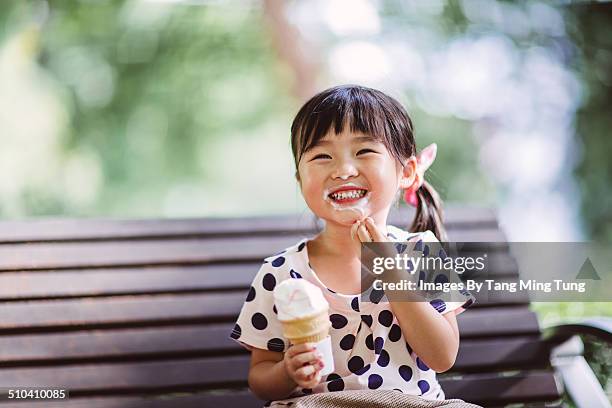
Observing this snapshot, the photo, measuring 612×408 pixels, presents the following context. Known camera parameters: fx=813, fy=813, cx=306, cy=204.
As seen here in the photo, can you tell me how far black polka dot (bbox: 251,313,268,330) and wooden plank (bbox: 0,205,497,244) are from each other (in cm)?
74

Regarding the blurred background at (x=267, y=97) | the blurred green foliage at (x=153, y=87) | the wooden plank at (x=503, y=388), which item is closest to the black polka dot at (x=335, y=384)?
the wooden plank at (x=503, y=388)

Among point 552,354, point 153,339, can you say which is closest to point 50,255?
point 153,339

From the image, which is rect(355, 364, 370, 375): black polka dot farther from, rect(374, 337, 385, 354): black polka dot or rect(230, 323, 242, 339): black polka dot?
rect(230, 323, 242, 339): black polka dot

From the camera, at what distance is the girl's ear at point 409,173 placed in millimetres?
1817

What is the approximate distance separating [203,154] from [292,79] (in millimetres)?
974

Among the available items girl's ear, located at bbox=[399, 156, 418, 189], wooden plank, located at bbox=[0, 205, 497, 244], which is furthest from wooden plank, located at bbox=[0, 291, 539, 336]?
girl's ear, located at bbox=[399, 156, 418, 189]

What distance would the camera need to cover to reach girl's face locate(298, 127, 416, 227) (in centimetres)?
169

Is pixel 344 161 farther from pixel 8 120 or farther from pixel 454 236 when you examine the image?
pixel 8 120

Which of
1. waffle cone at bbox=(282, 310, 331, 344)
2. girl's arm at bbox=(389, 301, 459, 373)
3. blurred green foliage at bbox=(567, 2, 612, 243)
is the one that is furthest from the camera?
blurred green foliage at bbox=(567, 2, 612, 243)

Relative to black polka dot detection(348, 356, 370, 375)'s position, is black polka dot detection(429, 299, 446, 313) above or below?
above

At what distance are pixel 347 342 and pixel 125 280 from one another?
894mm

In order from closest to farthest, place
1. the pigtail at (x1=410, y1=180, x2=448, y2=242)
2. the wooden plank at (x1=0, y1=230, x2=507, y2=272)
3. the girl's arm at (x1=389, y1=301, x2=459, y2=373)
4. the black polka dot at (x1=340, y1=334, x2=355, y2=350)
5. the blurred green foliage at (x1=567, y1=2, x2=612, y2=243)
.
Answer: the girl's arm at (x1=389, y1=301, x2=459, y2=373), the black polka dot at (x1=340, y1=334, x2=355, y2=350), the pigtail at (x1=410, y1=180, x2=448, y2=242), the wooden plank at (x1=0, y1=230, x2=507, y2=272), the blurred green foliage at (x1=567, y1=2, x2=612, y2=243)

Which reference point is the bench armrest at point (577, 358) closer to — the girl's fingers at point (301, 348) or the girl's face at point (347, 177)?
the girl's face at point (347, 177)

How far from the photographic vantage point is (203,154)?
22.4 feet
